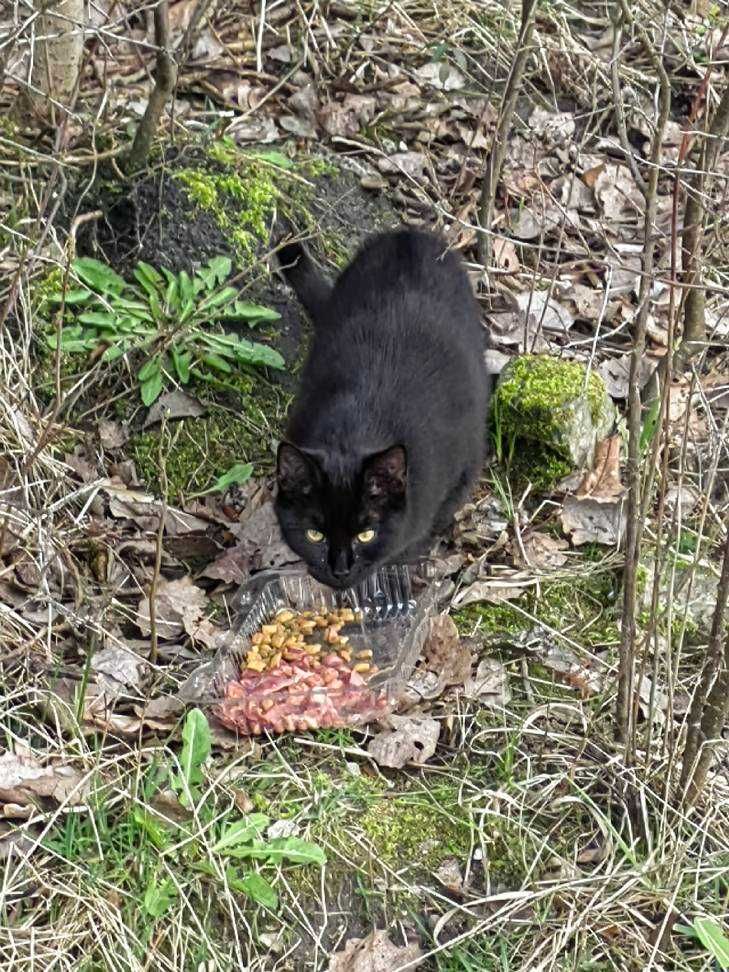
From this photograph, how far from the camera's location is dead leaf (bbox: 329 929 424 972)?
3088 millimetres

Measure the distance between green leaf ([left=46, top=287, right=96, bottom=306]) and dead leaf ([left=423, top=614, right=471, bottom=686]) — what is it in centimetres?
156

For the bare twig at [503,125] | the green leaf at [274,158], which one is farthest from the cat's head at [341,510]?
the green leaf at [274,158]

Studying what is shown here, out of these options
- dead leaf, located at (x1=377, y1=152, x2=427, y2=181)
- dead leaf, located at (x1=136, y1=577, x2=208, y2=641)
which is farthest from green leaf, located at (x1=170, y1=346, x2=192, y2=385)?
dead leaf, located at (x1=377, y1=152, x2=427, y2=181)

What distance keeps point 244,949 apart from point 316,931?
176 mm

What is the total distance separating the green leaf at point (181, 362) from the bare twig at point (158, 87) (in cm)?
73

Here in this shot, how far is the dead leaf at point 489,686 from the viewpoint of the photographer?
147 inches

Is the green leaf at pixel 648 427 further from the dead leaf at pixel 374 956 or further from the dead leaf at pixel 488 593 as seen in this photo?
the dead leaf at pixel 374 956

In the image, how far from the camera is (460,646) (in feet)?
12.6

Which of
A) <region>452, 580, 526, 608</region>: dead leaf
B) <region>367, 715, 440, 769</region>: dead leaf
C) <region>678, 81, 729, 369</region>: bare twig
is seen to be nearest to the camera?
<region>678, 81, 729, 369</region>: bare twig

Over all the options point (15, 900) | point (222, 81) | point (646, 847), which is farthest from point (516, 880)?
point (222, 81)

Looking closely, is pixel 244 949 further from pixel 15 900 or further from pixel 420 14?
pixel 420 14

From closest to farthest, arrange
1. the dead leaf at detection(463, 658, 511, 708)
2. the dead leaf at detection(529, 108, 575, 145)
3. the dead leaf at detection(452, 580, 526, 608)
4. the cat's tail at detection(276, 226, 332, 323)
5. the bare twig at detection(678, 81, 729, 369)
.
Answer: the bare twig at detection(678, 81, 729, 369) → the dead leaf at detection(463, 658, 511, 708) → the dead leaf at detection(452, 580, 526, 608) → the cat's tail at detection(276, 226, 332, 323) → the dead leaf at detection(529, 108, 575, 145)

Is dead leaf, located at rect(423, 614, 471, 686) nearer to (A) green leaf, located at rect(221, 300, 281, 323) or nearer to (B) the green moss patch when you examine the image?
(B) the green moss patch

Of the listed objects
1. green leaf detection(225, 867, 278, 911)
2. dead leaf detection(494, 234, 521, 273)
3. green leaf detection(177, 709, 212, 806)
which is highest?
dead leaf detection(494, 234, 521, 273)
